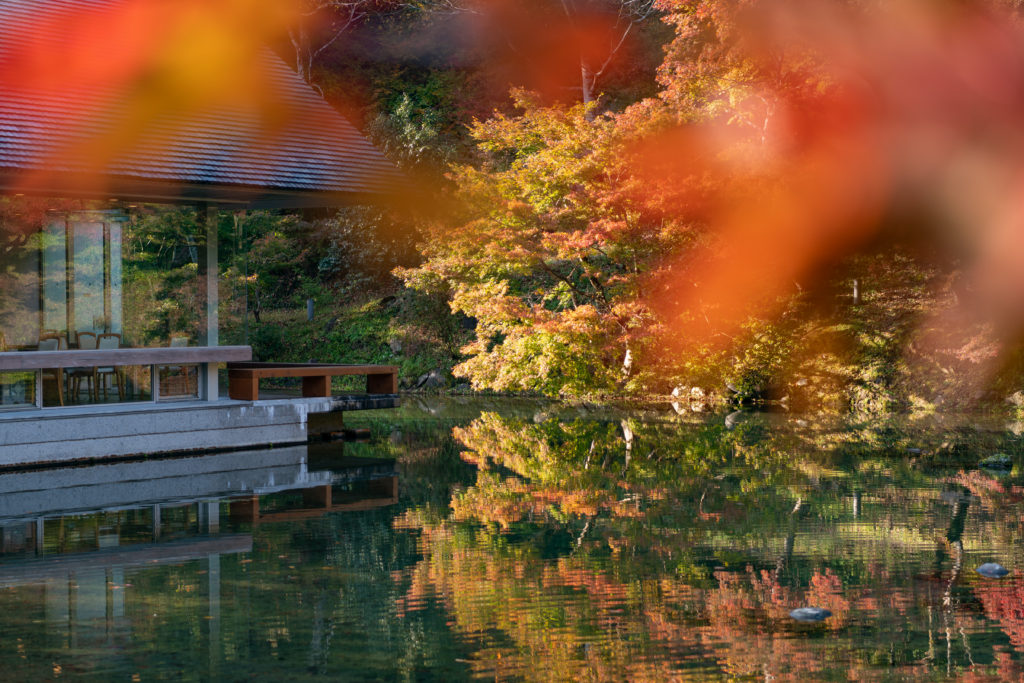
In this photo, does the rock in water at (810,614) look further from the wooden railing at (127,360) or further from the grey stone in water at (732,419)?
the grey stone in water at (732,419)

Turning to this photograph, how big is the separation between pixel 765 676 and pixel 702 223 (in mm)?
13903

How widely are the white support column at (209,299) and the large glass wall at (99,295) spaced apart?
73 millimetres

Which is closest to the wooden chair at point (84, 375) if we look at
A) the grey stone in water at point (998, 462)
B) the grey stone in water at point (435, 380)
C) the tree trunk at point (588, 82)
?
the grey stone in water at point (998, 462)

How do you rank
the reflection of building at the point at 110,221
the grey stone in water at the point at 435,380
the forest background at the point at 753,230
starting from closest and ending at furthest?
the reflection of building at the point at 110,221 < the forest background at the point at 753,230 < the grey stone in water at the point at 435,380

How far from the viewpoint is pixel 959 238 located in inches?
753

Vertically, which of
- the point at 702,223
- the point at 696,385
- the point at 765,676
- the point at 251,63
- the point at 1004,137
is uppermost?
the point at 251,63

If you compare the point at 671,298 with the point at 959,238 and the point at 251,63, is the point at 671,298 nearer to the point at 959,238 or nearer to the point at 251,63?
the point at 959,238

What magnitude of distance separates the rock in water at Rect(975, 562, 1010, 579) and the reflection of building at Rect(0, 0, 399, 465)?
9.41 metres

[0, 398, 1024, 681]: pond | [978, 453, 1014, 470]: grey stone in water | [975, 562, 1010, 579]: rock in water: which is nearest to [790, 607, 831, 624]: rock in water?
[0, 398, 1024, 681]: pond

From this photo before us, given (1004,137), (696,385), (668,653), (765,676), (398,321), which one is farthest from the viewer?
(398,321)

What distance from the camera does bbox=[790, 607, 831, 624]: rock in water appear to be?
6191mm

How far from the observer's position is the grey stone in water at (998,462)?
Answer: 12.1 metres

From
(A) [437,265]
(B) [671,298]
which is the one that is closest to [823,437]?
(B) [671,298]

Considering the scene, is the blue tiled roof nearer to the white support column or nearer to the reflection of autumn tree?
the white support column
